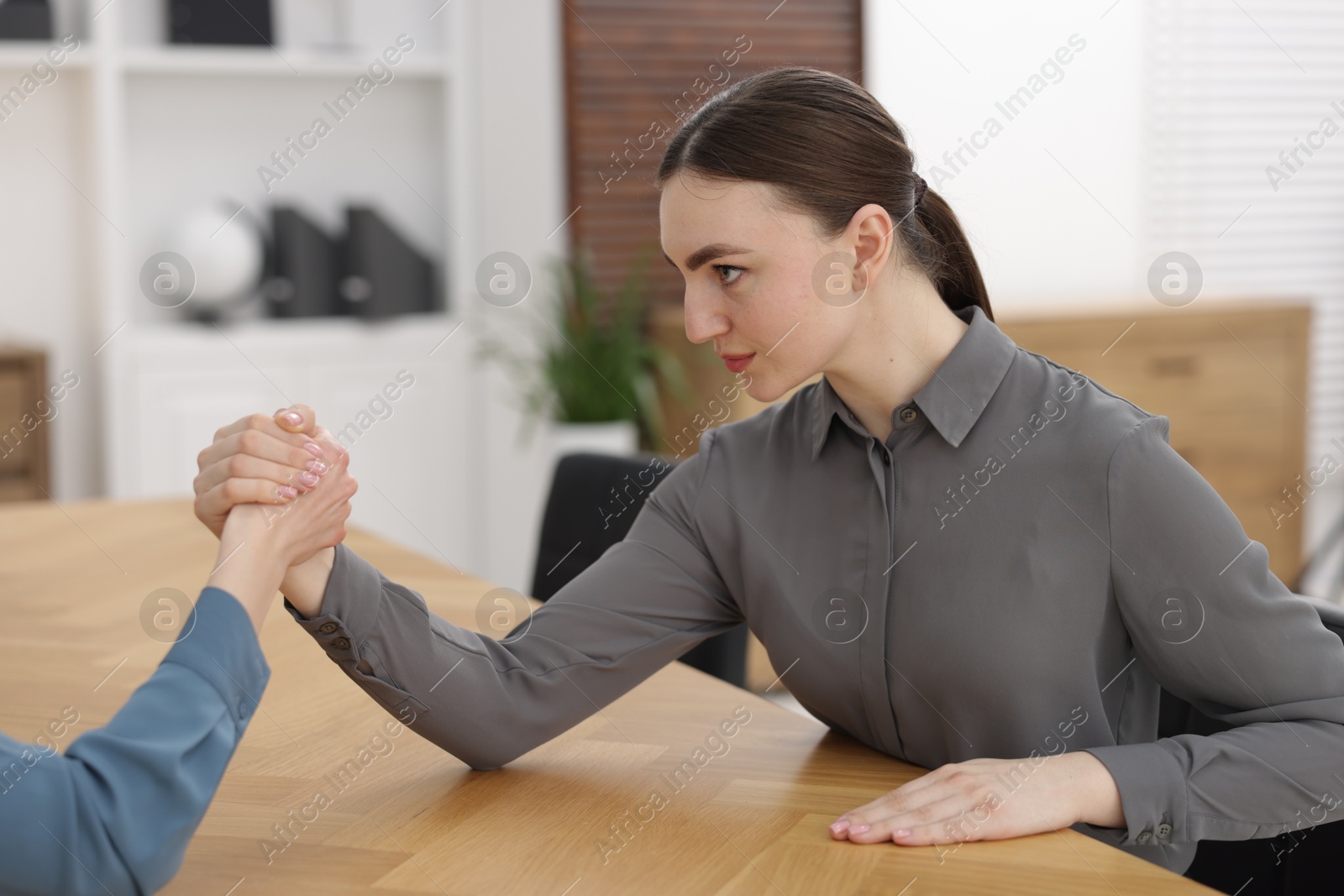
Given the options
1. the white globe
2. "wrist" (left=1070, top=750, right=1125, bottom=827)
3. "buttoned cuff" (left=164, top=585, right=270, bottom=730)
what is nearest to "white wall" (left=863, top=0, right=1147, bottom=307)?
the white globe

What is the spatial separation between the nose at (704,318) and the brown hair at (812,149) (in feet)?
0.42

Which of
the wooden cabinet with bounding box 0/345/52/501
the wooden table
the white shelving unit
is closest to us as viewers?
the wooden table

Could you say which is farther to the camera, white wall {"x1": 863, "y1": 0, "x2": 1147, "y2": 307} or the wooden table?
white wall {"x1": 863, "y1": 0, "x2": 1147, "y2": 307}

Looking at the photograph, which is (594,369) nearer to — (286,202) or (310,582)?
(286,202)

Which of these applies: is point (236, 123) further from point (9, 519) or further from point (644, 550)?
point (644, 550)

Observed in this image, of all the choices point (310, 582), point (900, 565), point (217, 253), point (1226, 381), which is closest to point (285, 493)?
point (310, 582)

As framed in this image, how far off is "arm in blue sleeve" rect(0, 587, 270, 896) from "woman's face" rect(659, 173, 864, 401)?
59cm

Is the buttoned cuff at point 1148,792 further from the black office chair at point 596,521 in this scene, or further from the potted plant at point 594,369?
the potted plant at point 594,369

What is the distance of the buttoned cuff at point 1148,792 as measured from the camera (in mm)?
1144

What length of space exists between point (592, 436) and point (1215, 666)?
273 centimetres

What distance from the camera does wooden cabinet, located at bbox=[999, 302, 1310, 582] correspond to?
13.5 feet

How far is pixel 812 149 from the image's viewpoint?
134 centimetres

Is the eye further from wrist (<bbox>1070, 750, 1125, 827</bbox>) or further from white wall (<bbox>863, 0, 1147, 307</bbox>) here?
white wall (<bbox>863, 0, 1147, 307</bbox>)

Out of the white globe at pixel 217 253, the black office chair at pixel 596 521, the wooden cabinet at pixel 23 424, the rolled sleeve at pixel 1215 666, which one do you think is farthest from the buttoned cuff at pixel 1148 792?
the white globe at pixel 217 253
